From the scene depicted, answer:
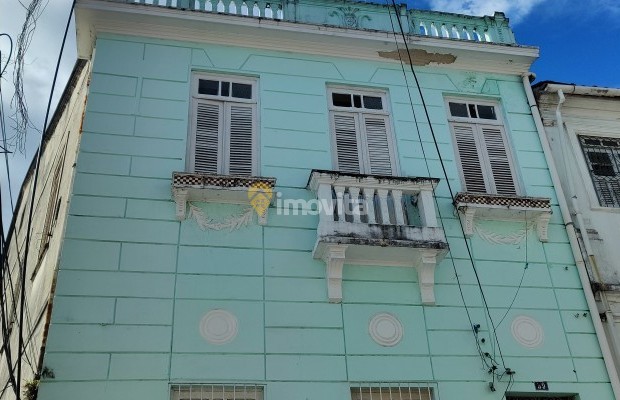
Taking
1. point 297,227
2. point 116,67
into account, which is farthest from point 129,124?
point 297,227

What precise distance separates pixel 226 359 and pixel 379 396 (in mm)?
1855

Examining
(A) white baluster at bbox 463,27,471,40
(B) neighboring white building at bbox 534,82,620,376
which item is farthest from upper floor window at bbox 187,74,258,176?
(B) neighboring white building at bbox 534,82,620,376

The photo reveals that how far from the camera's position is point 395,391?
7066mm

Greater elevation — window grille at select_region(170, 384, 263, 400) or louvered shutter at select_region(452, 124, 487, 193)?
louvered shutter at select_region(452, 124, 487, 193)

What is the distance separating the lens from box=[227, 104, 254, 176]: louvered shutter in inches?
327

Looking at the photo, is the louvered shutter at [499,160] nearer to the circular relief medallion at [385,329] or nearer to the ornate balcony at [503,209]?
the ornate balcony at [503,209]

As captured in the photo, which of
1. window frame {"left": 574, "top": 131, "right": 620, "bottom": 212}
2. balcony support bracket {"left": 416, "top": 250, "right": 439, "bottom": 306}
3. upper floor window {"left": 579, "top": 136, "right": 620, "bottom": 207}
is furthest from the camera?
upper floor window {"left": 579, "top": 136, "right": 620, "bottom": 207}

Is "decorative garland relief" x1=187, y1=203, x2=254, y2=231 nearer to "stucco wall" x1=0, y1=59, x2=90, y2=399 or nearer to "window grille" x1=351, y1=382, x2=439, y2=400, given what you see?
"stucco wall" x1=0, y1=59, x2=90, y2=399

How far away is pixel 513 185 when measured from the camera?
9086 mm

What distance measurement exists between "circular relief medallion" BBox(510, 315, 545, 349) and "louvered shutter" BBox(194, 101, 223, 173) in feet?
14.8

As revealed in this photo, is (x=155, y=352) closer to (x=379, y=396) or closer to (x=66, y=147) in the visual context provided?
(x=379, y=396)

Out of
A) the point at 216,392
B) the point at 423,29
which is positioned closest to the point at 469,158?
the point at 423,29

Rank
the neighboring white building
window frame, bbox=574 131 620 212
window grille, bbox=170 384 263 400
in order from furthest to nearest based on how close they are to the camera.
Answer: window frame, bbox=574 131 620 212 → the neighboring white building → window grille, bbox=170 384 263 400

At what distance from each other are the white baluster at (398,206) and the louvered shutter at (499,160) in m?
1.82
